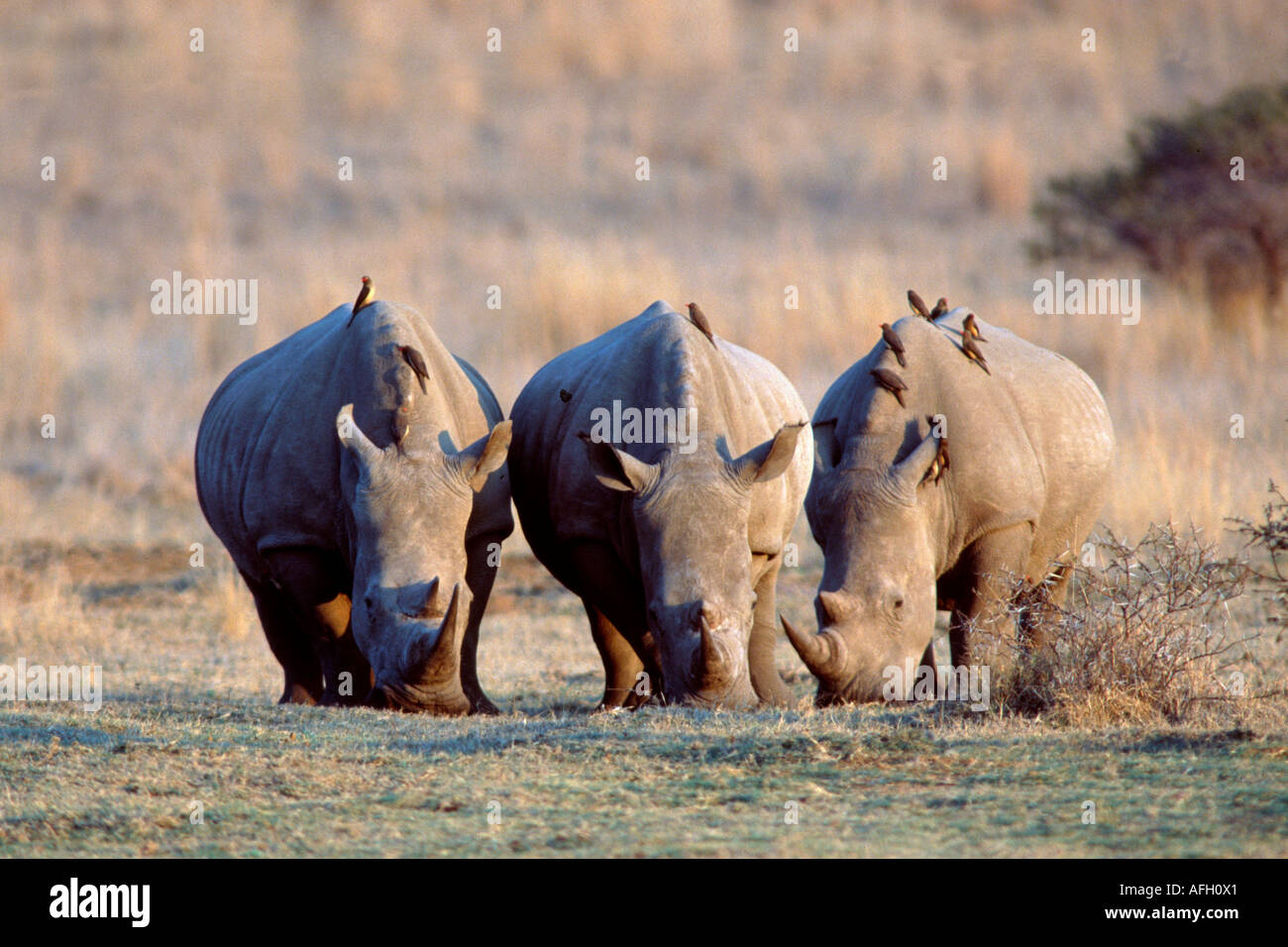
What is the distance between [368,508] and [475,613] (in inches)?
33.2

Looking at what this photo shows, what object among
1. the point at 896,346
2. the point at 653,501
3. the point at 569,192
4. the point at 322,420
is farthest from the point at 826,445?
the point at 569,192

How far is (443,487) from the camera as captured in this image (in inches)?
308

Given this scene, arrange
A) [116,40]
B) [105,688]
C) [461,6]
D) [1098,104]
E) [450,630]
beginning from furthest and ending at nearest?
1. [461,6]
2. [116,40]
3. [1098,104]
4. [105,688]
5. [450,630]

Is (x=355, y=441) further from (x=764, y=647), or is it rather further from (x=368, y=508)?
(x=764, y=647)

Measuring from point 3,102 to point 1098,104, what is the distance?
18573 millimetres

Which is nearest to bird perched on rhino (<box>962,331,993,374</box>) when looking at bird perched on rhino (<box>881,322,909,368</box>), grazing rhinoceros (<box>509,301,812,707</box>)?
bird perched on rhino (<box>881,322,909,368</box>)

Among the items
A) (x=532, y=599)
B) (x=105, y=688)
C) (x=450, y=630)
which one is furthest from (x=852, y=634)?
(x=532, y=599)

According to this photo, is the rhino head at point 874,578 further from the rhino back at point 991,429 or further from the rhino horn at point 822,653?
the rhino back at point 991,429

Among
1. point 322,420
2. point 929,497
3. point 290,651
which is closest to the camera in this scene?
point 929,497

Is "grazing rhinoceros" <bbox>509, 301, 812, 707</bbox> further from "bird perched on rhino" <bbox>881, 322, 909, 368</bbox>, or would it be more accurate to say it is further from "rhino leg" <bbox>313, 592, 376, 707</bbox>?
"rhino leg" <bbox>313, 592, 376, 707</bbox>

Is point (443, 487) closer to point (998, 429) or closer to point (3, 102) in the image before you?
point (998, 429)

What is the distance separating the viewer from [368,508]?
25.3 feet

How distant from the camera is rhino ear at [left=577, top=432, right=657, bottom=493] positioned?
763 centimetres

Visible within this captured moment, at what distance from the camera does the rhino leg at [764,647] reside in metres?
8.68
